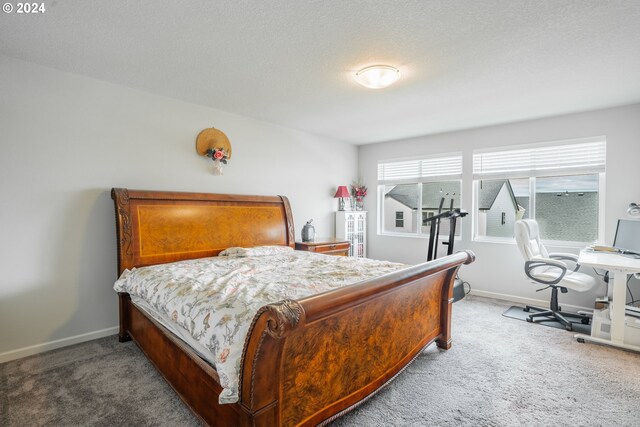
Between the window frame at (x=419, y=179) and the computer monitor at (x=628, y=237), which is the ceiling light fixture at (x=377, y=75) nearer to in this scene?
the window frame at (x=419, y=179)

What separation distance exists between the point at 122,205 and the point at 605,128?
214 inches

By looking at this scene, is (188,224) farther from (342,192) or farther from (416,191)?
(416,191)

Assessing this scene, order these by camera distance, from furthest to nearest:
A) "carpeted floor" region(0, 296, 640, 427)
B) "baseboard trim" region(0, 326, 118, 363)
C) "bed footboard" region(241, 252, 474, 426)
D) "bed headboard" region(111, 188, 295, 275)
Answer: "bed headboard" region(111, 188, 295, 275) → "baseboard trim" region(0, 326, 118, 363) → "carpeted floor" region(0, 296, 640, 427) → "bed footboard" region(241, 252, 474, 426)

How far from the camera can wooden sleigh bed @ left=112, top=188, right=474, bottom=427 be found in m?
1.34

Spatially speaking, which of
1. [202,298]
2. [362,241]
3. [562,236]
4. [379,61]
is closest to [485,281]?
[562,236]

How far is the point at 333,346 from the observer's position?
1.71 m

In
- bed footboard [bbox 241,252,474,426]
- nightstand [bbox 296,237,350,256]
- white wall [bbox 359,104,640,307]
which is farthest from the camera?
nightstand [bbox 296,237,350,256]

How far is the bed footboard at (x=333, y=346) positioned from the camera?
1.31 m

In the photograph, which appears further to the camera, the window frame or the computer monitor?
the window frame

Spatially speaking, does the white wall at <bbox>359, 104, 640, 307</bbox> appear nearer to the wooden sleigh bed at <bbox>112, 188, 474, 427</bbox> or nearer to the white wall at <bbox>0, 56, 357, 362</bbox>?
the wooden sleigh bed at <bbox>112, 188, 474, 427</bbox>

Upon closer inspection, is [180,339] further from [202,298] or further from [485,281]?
[485,281]

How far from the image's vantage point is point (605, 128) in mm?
3762

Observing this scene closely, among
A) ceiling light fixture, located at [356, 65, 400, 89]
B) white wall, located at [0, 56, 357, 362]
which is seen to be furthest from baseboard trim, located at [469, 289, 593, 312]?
white wall, located at [0, 56, 357, 362]

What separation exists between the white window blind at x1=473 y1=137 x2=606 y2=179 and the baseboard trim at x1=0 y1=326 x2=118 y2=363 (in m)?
5.06
